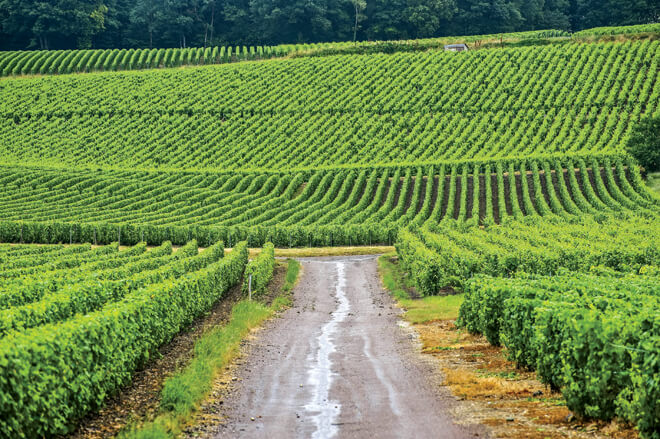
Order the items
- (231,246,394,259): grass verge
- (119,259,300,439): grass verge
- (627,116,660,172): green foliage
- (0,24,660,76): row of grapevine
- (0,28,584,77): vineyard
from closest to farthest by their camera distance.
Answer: (119,259,300,439): grass verge → (231,246,394,259): grass verge → (627,116,660,172): green foliage → (0,24,660,76): row of grapevine → (0,28,584,77): vineyard

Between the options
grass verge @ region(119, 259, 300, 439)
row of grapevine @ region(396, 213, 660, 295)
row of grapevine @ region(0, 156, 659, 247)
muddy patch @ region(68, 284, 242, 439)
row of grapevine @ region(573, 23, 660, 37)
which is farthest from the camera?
row of grapevine @ region(573, 23, 660, 37)

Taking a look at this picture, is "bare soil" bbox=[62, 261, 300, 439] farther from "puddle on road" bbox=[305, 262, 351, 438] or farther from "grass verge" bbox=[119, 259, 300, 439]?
"puddle on road" bbox=[305, 262, 351, 438]

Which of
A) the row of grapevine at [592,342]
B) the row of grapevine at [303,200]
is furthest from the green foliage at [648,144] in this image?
the row of grapevine at [592,342]

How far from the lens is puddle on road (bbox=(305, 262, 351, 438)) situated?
559 inches

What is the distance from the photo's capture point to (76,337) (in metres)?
13.6

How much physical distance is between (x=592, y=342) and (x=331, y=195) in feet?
217

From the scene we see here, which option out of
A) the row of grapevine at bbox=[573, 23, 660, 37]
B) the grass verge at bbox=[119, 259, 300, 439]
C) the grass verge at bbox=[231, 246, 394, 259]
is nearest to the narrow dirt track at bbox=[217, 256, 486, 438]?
the grass verge at bbox=[119, 259, 300, 439]

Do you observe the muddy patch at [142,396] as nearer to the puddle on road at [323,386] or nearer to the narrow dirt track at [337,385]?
the narrow dirt track at [337,385]

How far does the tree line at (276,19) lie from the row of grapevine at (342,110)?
117 feet

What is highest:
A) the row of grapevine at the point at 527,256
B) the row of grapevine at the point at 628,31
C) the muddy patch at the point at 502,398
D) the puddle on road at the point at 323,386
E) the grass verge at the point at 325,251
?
the row of grapevine at the point at 628,31

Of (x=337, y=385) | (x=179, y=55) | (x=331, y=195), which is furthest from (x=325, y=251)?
(x=179, y=55)

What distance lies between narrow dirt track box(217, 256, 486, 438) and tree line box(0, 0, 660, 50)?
13184cm

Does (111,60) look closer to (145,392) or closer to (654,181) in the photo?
(654,181)

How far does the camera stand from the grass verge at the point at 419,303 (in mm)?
28000
